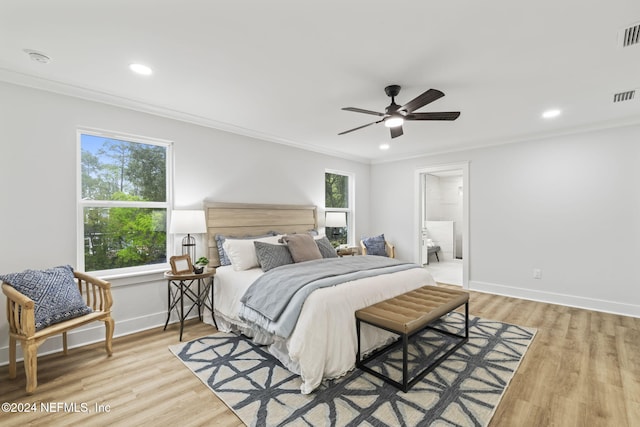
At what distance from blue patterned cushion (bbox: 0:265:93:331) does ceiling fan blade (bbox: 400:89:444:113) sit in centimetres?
329

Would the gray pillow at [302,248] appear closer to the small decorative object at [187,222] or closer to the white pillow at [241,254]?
the white pillow at [241,254]

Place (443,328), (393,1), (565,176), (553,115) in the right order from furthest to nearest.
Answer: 1. (565,176)
2. (553,115)
3. (443,328)
4. (393,1)

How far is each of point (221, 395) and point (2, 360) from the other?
2062 millimetres

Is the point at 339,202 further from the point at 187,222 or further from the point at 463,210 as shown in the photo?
the point at 187,222

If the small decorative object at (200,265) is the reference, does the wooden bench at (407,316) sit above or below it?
below

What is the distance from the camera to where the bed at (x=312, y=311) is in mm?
2230

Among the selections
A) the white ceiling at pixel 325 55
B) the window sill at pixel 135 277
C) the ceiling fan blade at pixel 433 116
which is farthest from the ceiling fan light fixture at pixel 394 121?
the window sill at pixel 135 277

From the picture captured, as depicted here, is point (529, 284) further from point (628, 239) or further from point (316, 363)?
point (316, 363)

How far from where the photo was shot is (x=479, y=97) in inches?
122

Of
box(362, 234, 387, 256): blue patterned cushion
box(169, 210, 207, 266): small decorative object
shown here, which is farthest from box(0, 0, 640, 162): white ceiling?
box(362, 234, 387, 256): blue patterned cushion

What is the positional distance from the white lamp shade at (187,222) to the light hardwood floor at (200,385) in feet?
3.71

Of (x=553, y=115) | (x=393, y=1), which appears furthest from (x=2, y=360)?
(x=553, y=115)

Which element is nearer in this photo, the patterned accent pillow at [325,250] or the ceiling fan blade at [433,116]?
the ceiling fan blade at [433,116]

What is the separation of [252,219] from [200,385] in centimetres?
235
